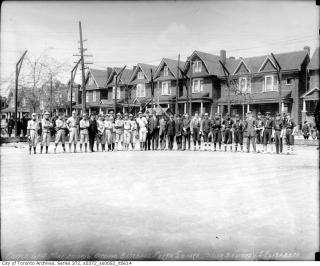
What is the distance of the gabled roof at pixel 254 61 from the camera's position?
38156 millimetres

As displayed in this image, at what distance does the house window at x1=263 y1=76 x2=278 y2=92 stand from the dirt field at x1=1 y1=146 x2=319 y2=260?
99.7 feet

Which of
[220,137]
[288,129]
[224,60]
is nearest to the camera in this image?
[288,129]

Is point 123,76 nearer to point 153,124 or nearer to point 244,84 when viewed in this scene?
point 244,84

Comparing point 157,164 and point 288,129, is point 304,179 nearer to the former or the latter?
point 157,164

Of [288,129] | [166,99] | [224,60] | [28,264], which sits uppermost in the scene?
[224,60]

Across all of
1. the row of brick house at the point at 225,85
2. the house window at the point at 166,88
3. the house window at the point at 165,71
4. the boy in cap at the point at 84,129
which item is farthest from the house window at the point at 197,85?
the boy in cap at the point at 84,129

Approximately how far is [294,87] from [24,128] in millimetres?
25243

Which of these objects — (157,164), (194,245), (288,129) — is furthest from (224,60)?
(194,245)

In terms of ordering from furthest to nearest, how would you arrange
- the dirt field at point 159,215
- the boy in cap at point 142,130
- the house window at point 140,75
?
1. the house window at point 140,75
2. the boy in cap at point 142,130
3. the dirt field at point 159,215

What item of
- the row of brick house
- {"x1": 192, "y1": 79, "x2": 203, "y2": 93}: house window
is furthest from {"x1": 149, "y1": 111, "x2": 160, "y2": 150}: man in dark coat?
{"x1": 192, "y1": 79, "x2": 203, "y2": 93}: house window

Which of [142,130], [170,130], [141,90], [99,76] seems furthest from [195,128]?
[99,76]

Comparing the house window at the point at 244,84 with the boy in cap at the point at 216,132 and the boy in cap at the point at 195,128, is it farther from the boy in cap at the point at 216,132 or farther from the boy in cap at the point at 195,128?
the boy in cap at the point at 216,132

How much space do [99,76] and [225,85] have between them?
19740 mm

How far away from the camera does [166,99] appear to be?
148 feet
